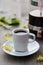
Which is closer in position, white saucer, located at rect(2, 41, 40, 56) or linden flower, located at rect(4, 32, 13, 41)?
white saucer, located at rect(2, 41, 40, 56)

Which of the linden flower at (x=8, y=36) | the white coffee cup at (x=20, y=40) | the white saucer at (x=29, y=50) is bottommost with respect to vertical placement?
the linden flower at (x=8, y=36)

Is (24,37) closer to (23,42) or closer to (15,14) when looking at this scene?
(23,42)

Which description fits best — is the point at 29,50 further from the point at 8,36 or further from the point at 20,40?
the point at 8,36

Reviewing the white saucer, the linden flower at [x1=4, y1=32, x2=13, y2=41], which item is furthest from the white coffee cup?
the linden flower at [x1=4, y1=32, x2=13, y2=41]

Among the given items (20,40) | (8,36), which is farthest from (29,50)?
(8,36)

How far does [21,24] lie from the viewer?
112cm

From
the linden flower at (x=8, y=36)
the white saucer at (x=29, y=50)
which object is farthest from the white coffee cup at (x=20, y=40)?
the linden flower at (x=8, y=36)

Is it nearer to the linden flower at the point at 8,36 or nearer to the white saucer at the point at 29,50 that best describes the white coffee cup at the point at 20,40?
the white saucer at the point at 29,50

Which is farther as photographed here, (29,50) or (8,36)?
(8,36)

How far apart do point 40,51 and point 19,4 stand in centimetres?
50

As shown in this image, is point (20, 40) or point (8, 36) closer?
point (20, 40)

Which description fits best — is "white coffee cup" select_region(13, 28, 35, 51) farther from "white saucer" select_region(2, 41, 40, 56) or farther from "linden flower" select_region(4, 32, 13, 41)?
"linden flower" select_region(4, 32, 13, 41)

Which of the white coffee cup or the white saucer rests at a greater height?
the white coffee cup

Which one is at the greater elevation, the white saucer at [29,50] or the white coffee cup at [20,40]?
the white coffee cup at [20,40]
